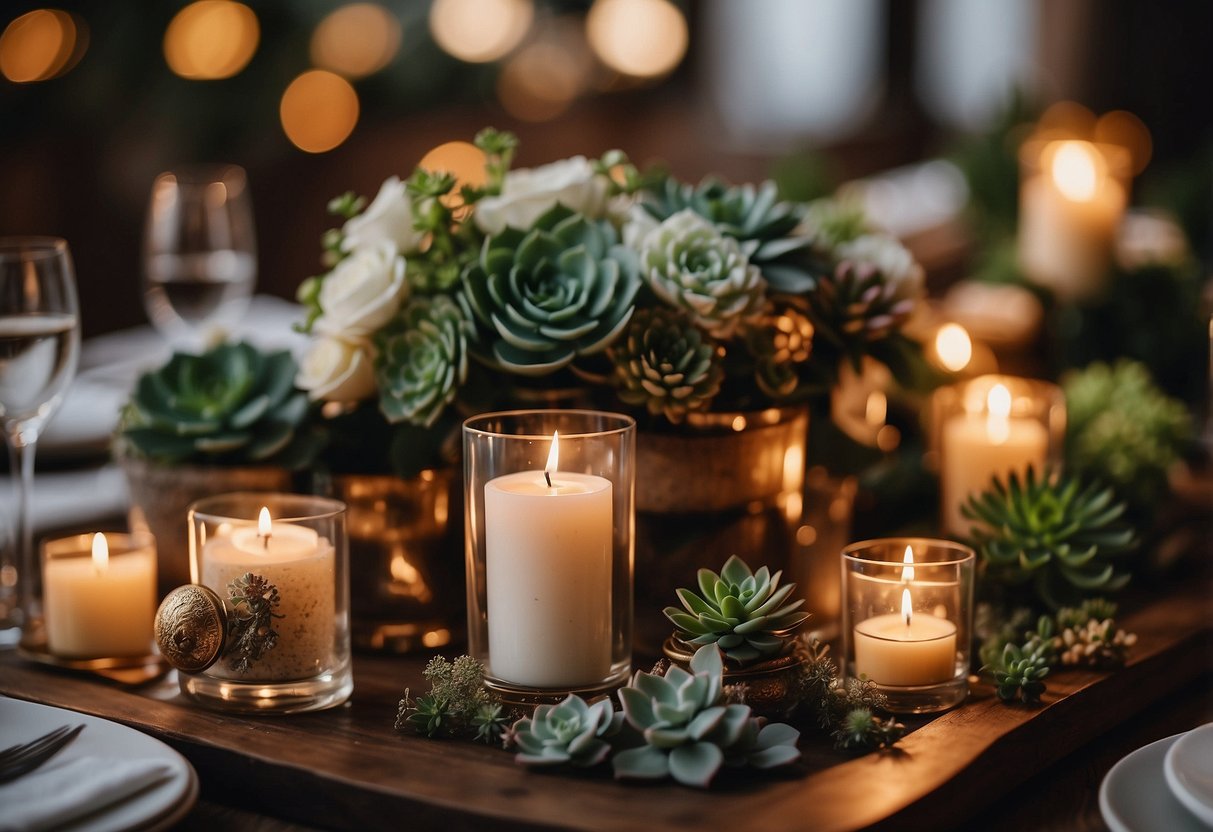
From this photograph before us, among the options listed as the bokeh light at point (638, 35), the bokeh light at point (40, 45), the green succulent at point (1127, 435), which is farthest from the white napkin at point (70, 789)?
the bokeh light at point (638, 35)

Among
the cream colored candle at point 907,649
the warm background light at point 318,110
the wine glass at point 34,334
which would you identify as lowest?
the cream colored candle at point 907,649

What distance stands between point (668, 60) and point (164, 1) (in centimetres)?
285

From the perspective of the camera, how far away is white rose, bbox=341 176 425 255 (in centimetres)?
106

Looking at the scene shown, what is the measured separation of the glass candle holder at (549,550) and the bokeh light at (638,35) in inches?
167

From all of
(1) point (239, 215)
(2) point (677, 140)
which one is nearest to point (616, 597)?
(1) point (239, 215)

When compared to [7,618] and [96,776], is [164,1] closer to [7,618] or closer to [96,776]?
[7,618]

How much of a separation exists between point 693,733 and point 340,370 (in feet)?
1.40

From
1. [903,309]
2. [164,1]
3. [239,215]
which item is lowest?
[903,309]

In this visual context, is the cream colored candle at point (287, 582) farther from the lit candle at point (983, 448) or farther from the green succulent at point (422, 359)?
the lit candle at point (983, 448)

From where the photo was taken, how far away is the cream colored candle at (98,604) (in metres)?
1.03

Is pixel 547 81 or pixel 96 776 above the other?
pixel 547 81

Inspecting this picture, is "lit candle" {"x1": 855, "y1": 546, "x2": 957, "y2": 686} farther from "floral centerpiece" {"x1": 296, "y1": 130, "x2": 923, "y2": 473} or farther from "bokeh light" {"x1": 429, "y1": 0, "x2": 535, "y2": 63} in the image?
"bokeh light" {"x1": 429, "y1": 0, "x2": 535, "y2": 63}

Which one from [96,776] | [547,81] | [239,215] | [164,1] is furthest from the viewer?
[547,81]

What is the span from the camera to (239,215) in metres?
1.57
